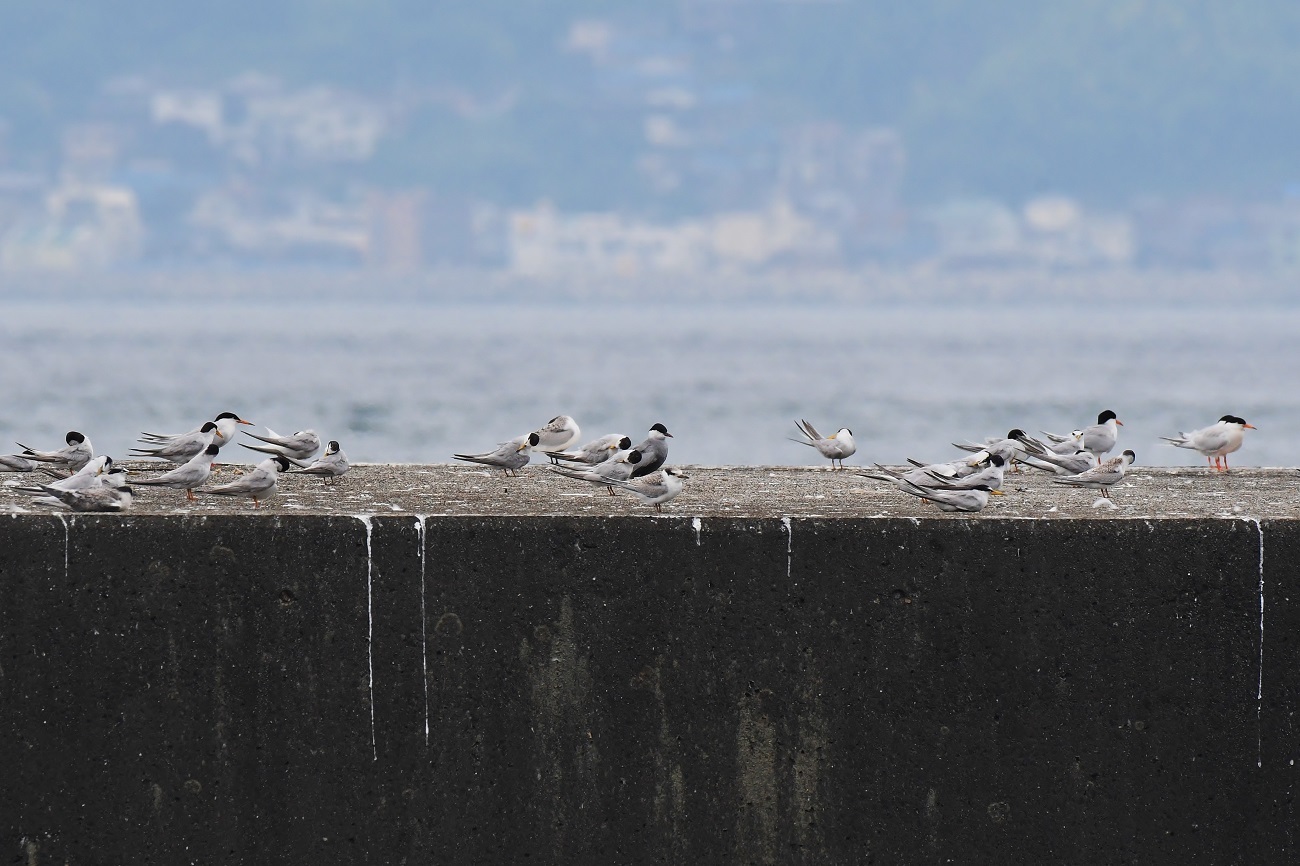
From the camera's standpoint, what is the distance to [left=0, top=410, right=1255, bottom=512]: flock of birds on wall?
6.77m

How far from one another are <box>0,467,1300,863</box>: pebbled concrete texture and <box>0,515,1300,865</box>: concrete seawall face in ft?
0.04

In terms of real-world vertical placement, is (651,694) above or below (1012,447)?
below

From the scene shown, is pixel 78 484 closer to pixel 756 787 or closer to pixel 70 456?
pixel 70 456

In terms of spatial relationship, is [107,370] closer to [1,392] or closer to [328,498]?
[1,392]

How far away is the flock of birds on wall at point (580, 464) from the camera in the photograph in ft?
22.2

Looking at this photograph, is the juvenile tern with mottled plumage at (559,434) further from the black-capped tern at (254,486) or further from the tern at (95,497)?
the tern at (95,497)

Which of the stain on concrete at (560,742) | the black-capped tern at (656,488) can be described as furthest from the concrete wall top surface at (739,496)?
the stain on concrete at (560,742)

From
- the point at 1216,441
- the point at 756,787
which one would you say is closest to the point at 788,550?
the point at 756,787

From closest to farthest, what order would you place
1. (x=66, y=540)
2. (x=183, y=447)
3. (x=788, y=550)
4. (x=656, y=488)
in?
1. (x=66, y=540)
2. (x=788, y=550)
3. (x=656, y=488)
4. (x=183, y=447)

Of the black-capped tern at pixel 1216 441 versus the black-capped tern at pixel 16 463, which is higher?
the black-capped tern at pixel 1216 441

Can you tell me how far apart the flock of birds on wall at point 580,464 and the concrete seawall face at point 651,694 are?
1.77 feet

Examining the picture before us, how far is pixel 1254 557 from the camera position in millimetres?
6215

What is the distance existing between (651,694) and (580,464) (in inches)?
124

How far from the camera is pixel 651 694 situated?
20.5ft
